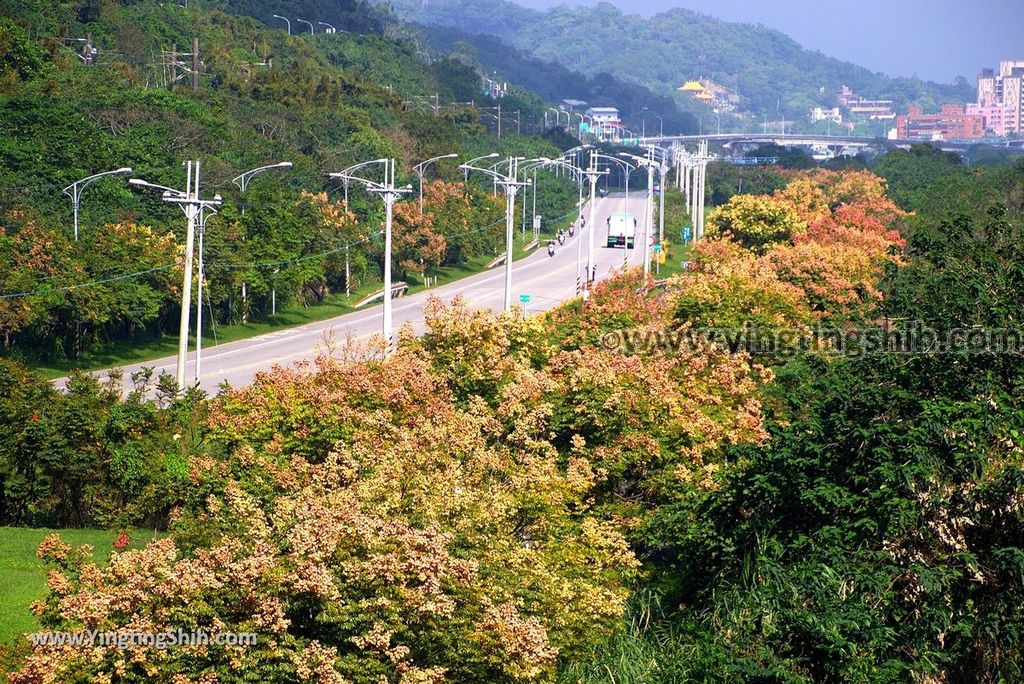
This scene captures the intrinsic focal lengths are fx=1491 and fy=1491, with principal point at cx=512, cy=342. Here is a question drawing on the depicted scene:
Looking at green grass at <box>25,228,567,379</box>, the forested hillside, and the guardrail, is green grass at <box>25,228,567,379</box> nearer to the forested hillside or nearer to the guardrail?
the guardrail

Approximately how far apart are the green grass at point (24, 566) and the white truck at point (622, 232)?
72840mm

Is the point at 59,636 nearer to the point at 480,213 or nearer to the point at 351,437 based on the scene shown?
the point at 351,437

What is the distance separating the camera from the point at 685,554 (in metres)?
24.9

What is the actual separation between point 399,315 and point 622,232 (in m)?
37.4

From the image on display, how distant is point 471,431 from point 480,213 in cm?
6946

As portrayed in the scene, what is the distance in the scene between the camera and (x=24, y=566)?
90.6 ft

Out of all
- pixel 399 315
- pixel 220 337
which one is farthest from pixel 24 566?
pixel 399 315

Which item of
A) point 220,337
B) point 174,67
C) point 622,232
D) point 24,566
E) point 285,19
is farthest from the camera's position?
point 285,19

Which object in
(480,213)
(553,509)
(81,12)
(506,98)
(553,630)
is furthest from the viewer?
(506,98)

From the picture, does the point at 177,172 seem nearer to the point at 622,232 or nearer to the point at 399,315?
the point at 399,315

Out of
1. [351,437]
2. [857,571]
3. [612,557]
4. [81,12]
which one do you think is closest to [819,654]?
[857,571]

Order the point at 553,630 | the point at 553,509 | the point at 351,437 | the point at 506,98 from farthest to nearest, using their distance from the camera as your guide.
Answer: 1. the point at 506,98
2. the point at 351,437
3. the point at 553,509
4. the point at 553,630

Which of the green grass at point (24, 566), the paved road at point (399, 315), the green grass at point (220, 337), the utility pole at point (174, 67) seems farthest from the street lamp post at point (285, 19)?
the green grass at point (24, 566)

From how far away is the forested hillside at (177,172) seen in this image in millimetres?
55594
